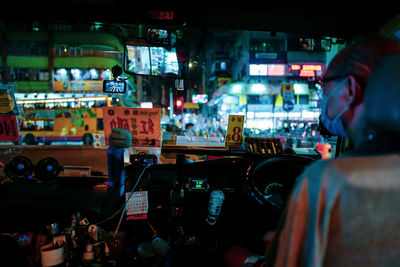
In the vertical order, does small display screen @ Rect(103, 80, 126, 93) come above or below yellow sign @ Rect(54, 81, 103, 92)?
below

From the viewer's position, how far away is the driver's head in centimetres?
103

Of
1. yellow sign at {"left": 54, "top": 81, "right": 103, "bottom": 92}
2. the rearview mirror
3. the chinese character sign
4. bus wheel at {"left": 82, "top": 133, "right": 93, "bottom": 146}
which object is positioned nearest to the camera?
the chinese character sign

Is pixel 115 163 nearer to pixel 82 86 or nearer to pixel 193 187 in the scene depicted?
pixel 193 187

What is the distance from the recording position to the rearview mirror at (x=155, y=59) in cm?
403

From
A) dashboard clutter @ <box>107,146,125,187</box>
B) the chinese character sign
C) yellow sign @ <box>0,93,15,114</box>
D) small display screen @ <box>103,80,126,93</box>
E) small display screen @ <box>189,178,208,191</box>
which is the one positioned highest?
small display screen @ <box>103,80,126,93</box>

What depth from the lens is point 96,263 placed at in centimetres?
246

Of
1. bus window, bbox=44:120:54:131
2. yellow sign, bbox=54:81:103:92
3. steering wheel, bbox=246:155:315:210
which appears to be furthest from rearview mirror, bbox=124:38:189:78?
yellow sign, bbox=54:81:103:92

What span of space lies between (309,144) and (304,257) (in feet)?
58.7

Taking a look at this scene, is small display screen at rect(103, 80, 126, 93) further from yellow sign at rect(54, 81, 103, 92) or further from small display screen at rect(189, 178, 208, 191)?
yellow sign at rect(54, 81, 103, 92)

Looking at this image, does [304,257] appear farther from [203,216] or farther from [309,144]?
[309,144]

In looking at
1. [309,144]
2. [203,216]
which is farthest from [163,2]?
[309,144]

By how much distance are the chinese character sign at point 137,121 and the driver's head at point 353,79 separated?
263 cm

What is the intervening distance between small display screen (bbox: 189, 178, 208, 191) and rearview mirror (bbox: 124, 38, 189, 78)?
2219 millimetres

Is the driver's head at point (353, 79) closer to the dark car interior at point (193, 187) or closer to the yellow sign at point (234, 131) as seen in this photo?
the dark car interior at point (193, 187)
